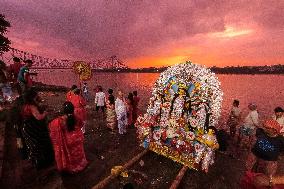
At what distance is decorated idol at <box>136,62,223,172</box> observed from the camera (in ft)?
20.6

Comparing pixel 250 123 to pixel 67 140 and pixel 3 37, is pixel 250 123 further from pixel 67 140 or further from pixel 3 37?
pixel 3 37

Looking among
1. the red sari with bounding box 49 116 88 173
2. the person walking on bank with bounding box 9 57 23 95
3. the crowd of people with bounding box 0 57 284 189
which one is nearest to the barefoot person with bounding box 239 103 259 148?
the crowd of people with bounding box 0 57 284 189

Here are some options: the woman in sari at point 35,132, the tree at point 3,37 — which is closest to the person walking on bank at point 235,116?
the woman in sari at point 35,132

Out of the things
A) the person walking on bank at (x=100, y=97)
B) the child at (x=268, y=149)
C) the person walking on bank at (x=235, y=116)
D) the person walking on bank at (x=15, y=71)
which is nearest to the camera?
the child at (x=268, y=149)

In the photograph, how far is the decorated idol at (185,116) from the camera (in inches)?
248

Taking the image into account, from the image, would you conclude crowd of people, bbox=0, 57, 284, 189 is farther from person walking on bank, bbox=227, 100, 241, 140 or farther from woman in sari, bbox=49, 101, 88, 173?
person walking on bank, bbox=227, 100, 241, 140

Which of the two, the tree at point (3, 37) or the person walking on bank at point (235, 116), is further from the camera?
the tree at point (3, 37)

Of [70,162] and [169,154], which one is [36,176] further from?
[169,154]

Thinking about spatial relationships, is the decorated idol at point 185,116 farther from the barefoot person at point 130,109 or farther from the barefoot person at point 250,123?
the barefoot person at point 130,109

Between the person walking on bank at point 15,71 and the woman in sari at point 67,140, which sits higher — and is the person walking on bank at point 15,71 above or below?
above

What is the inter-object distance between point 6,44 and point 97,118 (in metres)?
13.8

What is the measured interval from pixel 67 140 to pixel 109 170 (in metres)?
1.77

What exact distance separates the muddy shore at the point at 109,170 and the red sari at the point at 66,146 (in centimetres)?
27

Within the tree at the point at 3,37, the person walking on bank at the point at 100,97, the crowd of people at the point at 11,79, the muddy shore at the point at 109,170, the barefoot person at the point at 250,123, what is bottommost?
the muddy shore at the point at 109,170
